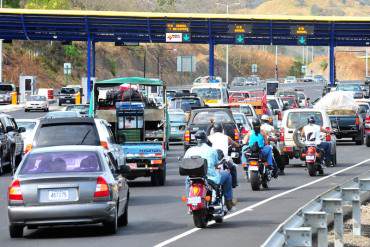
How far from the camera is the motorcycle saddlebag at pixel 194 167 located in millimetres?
18422

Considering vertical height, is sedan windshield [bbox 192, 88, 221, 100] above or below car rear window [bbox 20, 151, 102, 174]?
above

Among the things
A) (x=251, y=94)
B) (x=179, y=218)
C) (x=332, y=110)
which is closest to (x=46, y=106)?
(x=251, y=94)

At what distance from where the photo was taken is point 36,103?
8950 cm

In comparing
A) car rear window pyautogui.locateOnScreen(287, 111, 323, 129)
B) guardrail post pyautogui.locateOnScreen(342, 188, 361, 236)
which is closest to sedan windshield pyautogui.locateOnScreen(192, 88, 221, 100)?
car rear window pyautogui.locateOnScreen(287, 111, 323, 129)

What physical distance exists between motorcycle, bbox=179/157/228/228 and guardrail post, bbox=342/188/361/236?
2310 mm

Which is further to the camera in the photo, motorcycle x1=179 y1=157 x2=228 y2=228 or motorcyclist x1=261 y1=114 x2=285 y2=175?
motorcyclist x1=261 y1=114 x2=285 y2=175

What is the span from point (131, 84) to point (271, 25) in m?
50.5

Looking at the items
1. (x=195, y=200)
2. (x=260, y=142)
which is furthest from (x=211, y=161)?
(x=260, y=142)

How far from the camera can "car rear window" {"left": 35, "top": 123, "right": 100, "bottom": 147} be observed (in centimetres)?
2423

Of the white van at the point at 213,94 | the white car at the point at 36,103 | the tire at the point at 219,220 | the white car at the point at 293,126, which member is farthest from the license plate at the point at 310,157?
the white car at the point at 36,103

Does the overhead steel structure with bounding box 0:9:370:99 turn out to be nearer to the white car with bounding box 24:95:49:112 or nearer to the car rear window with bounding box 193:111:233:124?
the white car with bounding box 24:95:49:112

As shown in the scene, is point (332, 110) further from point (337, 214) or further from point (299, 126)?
point (337, 214)

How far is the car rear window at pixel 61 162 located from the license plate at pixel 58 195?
0.51 metres

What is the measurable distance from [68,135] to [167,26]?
57.8 meters
